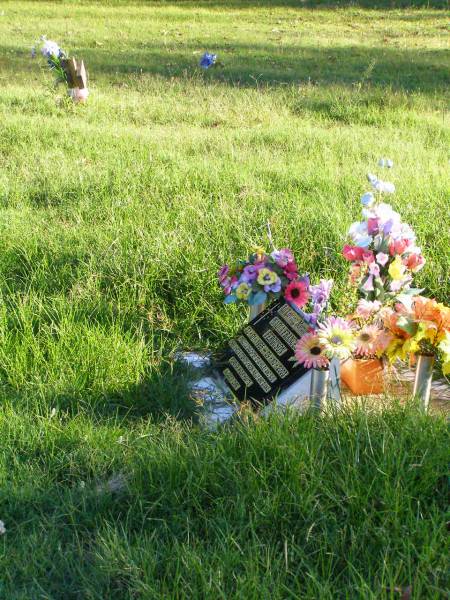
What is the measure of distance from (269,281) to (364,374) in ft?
1.95

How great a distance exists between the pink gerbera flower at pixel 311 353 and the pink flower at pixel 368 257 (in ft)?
1.41

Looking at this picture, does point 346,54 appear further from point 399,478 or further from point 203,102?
point 399,478

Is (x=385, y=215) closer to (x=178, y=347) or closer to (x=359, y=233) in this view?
(x=359, y=233)

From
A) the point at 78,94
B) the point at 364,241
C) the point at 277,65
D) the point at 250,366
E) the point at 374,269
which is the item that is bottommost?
the point at 250,366

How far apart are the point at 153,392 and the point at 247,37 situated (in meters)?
14.0

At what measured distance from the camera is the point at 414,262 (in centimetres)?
328

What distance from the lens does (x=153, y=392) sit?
11.4 ft

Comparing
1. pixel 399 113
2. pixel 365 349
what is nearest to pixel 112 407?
pixel 365 349

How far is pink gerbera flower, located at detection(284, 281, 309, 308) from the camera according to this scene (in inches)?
132

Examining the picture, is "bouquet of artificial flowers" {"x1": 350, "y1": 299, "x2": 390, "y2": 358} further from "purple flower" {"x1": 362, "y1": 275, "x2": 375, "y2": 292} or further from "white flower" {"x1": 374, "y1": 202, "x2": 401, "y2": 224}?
"white flower" {"x1": 374, "y1": 202, "x2": 401, "y2": 224}

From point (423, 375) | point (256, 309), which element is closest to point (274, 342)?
point (256, 309)

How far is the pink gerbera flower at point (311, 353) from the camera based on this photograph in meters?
3.02

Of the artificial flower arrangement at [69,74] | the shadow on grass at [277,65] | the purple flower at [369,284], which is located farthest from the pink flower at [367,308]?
the shadow on grass at [277,65]

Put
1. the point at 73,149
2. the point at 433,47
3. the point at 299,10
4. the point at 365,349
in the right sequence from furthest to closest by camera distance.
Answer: the point at 299,10 → the point at 433,47 → the point at 73,149 → the point at 365,349
